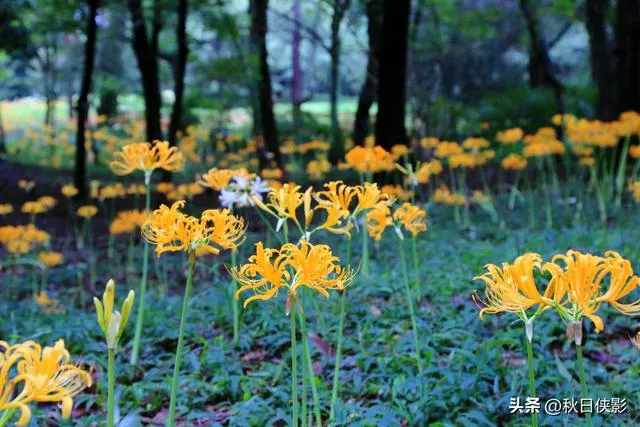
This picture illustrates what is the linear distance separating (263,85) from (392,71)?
126 inches

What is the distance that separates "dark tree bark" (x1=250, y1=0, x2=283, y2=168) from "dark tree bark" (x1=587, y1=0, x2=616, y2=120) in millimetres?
4648

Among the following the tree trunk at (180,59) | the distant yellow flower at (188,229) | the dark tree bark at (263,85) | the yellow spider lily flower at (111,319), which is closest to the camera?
the yellow spider lily flower at (111,319)

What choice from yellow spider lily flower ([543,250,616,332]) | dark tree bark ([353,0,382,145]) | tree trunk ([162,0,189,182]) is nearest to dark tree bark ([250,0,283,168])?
tree trunk ([162,0,189,182])

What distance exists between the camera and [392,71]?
296 inches

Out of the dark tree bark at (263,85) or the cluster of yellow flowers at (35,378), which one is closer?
the cluster of yellow flowers at (35,378)

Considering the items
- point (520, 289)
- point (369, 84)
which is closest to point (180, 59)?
point (369, 84)

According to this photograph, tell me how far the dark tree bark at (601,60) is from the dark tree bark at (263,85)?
465 cm

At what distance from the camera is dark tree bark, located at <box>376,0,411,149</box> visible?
24.3 feet

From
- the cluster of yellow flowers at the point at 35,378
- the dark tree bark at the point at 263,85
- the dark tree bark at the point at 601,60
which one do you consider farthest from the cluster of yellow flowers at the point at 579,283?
the dark tree bark at the point at 601,60

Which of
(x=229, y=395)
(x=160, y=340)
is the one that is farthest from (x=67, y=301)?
(x=229, y=395)

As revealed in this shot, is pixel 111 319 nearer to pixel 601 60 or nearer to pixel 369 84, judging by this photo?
pixel 601 60

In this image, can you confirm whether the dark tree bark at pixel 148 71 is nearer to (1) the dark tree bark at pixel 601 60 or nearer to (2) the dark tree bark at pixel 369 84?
(2) the dark tree bark at pixel 369 84

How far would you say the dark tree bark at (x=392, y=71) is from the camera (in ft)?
24.3

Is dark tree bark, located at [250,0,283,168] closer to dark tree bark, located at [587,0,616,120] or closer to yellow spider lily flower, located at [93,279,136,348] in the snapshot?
dark tree bark, located at [587,0,616,120]
